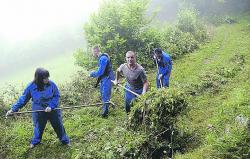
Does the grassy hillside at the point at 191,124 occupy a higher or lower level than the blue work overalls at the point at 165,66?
lower

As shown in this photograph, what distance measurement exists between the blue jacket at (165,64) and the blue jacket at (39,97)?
3.16 meters

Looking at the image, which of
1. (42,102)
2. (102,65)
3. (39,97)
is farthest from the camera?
(102,65)

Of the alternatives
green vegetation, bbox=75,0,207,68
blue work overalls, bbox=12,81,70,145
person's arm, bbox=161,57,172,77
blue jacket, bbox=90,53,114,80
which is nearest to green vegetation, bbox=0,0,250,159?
blue work overalls, bbox=12,81,70,145

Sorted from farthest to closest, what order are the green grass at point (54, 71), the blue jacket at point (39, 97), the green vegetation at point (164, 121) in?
1. the green grass at point (54, 71)
2. the blue jacket at point (39, 97)
3. the green vegetation at point (164, 121)

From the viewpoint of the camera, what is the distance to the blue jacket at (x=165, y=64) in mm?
10398

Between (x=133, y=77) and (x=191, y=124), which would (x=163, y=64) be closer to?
(x=133, y=77)

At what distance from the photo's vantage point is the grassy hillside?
6.77m

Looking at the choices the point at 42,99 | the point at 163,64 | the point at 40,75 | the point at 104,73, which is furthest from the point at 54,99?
the point at 163,64

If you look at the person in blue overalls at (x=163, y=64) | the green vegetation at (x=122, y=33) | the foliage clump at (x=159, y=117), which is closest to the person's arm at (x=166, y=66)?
the person in blue overalls at (x=163, y=64)

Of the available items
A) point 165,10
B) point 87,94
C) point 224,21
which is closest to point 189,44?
point 87,94

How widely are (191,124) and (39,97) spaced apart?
3801mm

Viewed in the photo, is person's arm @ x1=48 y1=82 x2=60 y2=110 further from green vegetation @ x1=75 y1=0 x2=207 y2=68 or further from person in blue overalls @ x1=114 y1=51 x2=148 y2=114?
green vegetation @ x1=75 y1=0 x2=207 y2=68

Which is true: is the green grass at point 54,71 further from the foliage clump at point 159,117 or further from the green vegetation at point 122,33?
the foliage clump at point 159,117

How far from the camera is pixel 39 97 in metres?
8.88
